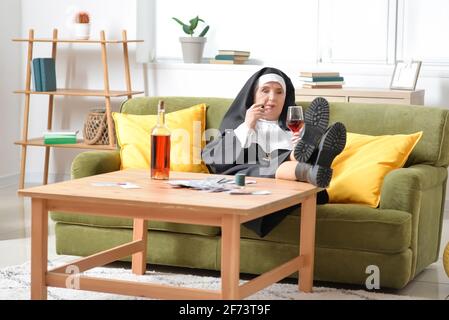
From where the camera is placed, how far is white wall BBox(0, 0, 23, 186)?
6938mm

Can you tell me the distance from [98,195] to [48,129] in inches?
151

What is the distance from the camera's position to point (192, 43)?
6.63 meters

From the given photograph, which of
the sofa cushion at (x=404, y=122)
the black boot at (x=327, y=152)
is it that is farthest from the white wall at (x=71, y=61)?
the black boot at (x=327, y=152)

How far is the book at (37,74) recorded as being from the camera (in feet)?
21.7

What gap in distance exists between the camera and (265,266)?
13.5ft

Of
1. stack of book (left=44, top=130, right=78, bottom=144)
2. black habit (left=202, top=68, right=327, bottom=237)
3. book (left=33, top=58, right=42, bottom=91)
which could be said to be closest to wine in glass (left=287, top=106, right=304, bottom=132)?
black habit (left=202, top=68, right=327, bottom=237)

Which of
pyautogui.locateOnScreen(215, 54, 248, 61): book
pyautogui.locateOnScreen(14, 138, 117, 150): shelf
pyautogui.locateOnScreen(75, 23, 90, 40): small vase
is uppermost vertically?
pyautogui.locateOnScreen(75, 23, 90, 40): small vase

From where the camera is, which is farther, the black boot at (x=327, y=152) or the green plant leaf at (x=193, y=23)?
the green plant leaf at (x=193, y=23)

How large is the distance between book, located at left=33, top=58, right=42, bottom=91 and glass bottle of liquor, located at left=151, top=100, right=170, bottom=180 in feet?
10.1

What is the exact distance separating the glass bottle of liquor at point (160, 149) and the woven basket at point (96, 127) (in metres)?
2.78

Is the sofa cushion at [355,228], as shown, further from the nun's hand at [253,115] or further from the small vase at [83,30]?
the small vase at [83,30]

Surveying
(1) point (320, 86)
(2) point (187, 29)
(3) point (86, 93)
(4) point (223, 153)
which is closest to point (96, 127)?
(3) point (86, 93)

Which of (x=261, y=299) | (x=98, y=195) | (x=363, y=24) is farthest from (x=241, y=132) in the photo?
(x=363, y=24)

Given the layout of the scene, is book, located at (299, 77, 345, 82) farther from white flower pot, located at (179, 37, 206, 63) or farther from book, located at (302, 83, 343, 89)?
white flower pot, located at (179, 37, 206, 63)
